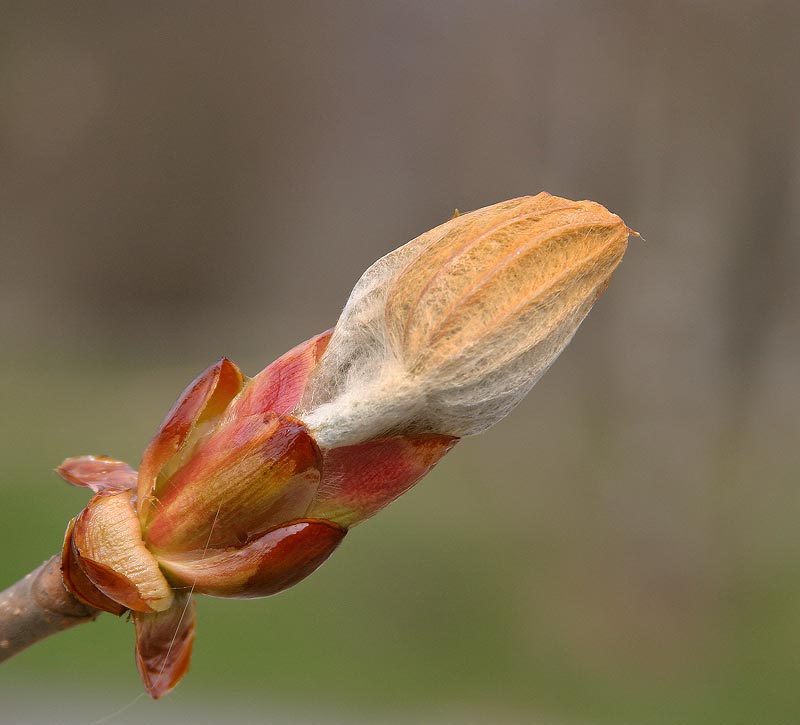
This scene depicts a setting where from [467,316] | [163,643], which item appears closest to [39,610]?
[163,643]

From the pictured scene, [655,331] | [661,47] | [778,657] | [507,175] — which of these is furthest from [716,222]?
[507,175]

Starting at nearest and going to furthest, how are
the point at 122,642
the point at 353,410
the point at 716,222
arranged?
the point at 353,410 → the point at 716,222 → the point at 122,642

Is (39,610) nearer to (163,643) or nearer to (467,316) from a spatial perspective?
(163,643)

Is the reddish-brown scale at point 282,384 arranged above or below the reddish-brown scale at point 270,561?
above

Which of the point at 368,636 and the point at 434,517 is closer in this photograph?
the point at 368,636

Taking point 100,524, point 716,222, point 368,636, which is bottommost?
point 368,636

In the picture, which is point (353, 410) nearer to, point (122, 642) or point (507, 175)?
point (122, 642)
